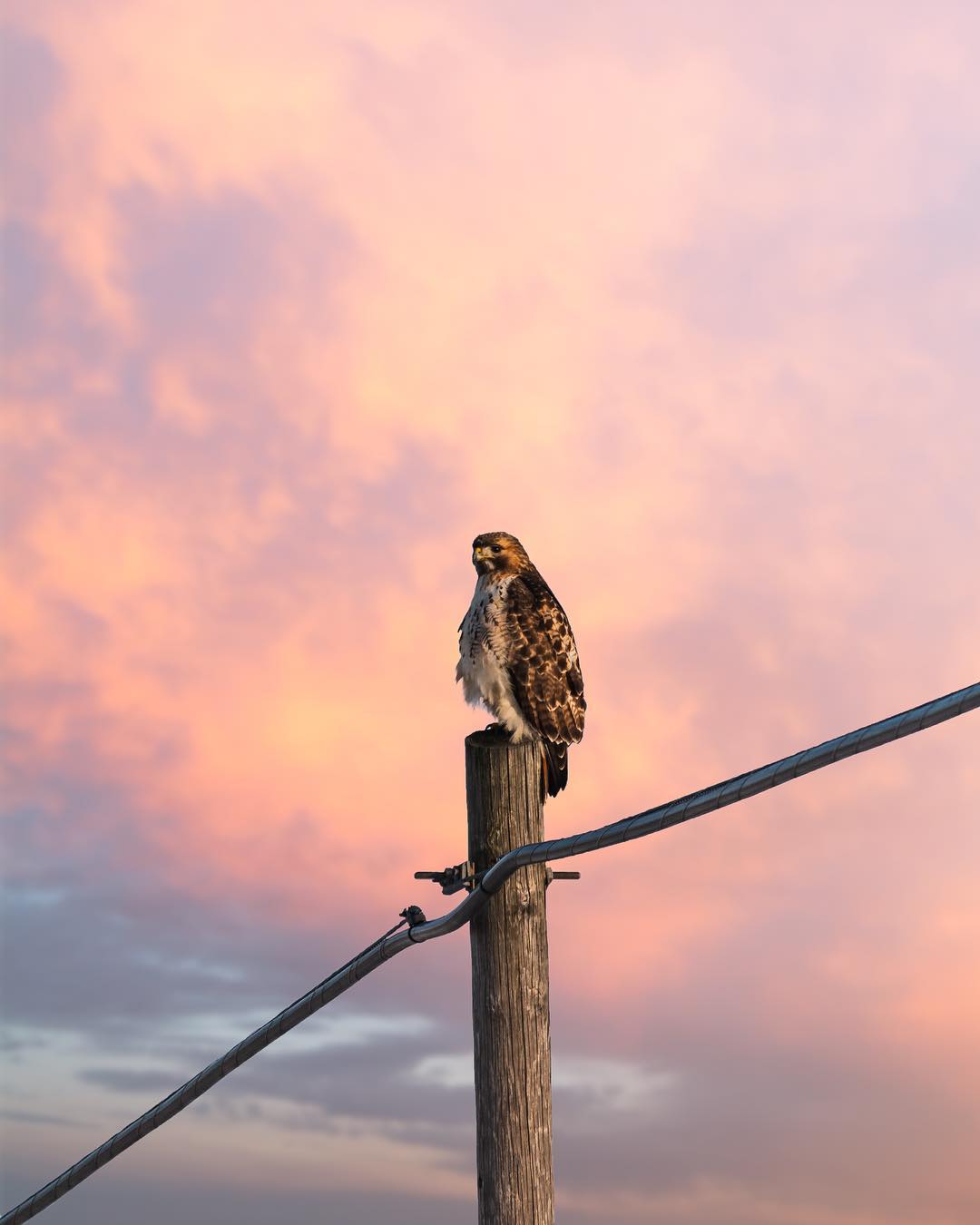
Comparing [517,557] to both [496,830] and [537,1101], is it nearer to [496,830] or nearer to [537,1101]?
[496,830]

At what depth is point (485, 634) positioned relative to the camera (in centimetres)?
892

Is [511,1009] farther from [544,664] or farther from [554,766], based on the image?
[544,664]

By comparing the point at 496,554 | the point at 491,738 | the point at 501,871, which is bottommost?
the point at 501,871

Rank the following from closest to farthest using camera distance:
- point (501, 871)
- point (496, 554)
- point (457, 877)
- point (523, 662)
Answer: point (501, 871) → point (457, 877) → point (523, 662) → point (496, 554)

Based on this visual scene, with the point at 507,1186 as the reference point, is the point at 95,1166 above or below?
above

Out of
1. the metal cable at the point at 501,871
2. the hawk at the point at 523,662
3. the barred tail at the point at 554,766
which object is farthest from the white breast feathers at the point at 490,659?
the metal cable at the point at 501,871

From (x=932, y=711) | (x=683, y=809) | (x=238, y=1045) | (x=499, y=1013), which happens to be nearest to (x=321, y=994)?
(x=238, y=1045)

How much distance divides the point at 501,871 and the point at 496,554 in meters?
3.65

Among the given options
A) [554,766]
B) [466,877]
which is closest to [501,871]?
[466,877]

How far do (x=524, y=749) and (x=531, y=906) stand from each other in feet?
2.03

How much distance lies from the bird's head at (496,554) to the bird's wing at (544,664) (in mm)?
176

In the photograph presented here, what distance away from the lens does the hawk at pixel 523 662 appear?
28.4 feet

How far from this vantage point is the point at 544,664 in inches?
343

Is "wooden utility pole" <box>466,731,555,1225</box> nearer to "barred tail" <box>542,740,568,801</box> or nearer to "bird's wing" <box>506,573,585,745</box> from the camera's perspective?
"barred tail" <box>542,740,568,801</box>
